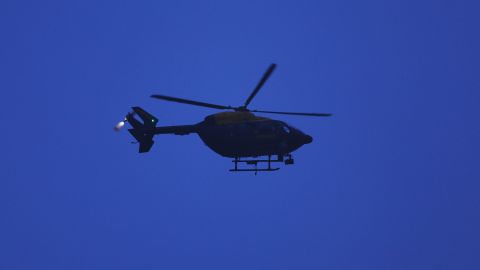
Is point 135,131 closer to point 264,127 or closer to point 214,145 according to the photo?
point 214,145

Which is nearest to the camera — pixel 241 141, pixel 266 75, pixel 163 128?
pixel 266 75

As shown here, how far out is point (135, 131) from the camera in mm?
36406

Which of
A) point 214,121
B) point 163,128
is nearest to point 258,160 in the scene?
point 214,121

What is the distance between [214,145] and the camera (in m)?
33.5

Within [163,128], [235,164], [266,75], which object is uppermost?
[266,75]

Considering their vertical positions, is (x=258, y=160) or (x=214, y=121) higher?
(x=214, y=121)

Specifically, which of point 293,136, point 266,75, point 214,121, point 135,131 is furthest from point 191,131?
point 266,75

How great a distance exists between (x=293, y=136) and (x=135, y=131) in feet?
35.2

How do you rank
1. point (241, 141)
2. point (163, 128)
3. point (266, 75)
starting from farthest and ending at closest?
point (163, 128) < point (241, 141) < point (266, 75)

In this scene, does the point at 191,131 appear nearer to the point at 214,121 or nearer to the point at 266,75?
the point at 214,121

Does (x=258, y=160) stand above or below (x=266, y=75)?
below

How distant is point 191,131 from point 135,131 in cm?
428

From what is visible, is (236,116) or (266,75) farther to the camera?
(236,116)

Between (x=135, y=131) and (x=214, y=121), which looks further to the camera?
(x=135, y=131)
